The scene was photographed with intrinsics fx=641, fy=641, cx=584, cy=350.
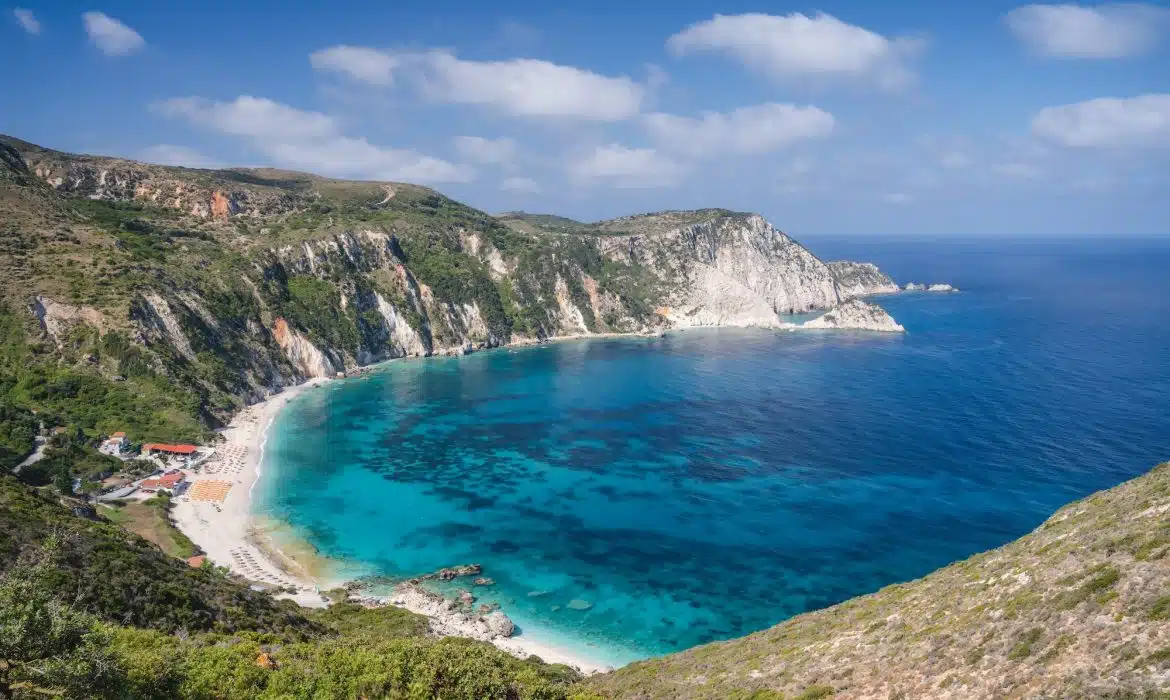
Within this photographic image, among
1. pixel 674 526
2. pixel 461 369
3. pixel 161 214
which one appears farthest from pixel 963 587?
pixel 161 214

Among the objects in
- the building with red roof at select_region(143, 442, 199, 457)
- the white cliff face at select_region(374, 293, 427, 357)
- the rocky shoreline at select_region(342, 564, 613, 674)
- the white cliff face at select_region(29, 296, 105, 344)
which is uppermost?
the white cliff face at select_region(29, 296, 105, 344)

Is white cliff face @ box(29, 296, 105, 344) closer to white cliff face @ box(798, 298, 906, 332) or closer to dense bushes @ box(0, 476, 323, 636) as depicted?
dense bushes @ box(0, 476, 323, 636)

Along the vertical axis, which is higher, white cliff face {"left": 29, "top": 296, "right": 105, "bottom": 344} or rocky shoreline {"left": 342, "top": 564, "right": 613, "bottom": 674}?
white cliff face {"left": 29, "top": 296, "right": 105, "bottom": 344}

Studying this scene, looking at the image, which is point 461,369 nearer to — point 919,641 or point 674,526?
point 674,526

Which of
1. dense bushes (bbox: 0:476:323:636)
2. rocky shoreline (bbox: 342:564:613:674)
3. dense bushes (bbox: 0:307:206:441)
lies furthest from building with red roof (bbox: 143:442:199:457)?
dense bushes (bbox: 0:476:323:636)

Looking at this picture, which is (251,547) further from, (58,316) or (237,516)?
(58,316)
